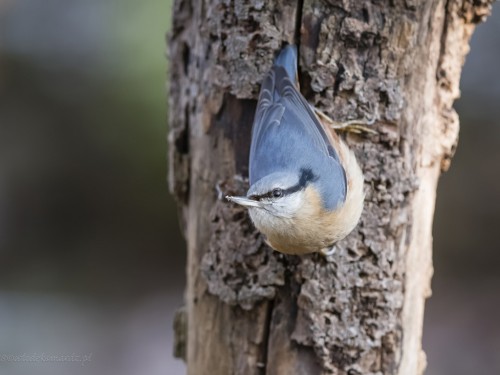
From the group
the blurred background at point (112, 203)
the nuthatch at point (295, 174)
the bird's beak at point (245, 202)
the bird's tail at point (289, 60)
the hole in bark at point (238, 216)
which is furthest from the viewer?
the blurred background at point (112, 203)

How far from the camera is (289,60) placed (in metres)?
2.30

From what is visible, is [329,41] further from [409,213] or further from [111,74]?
[111,74]

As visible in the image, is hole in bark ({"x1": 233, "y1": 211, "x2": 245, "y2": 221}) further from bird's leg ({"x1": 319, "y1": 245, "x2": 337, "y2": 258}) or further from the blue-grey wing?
bird's leg ({"x1": 319, "y1": 245, "x2": 337, "y2": 258})

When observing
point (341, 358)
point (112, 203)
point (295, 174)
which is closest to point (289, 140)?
point (295, 174)

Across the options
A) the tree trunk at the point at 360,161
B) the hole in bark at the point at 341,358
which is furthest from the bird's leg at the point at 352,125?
the hole in bark at the point at 341,358

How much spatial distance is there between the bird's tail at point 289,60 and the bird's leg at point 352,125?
164mm

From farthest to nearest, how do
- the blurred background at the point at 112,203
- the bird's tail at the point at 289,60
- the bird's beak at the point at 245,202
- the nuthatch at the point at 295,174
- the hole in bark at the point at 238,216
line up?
the blurred background at the point at 112,203 → the hole in bark at the point at 238,216 → the bird's tail at the point at 289,60 → the nuthatch at the point at 295,174 → the bird's beak at the point at 245,202

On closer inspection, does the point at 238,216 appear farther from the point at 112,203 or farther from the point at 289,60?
the point at 112,203

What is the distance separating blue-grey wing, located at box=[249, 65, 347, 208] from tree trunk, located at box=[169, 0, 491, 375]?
0.08 meters

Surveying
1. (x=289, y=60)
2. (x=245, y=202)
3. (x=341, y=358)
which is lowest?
(x=341, y=358)

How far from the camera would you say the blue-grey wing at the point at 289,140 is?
2.25 meters

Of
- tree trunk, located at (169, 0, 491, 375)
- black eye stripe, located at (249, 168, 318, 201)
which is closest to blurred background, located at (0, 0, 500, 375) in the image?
tree trunk, located at (169, 0, 491, 375)

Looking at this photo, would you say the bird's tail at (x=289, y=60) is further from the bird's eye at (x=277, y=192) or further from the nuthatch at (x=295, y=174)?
the bird's eye at (x=277, y=192)

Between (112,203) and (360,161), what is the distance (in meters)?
3.29
